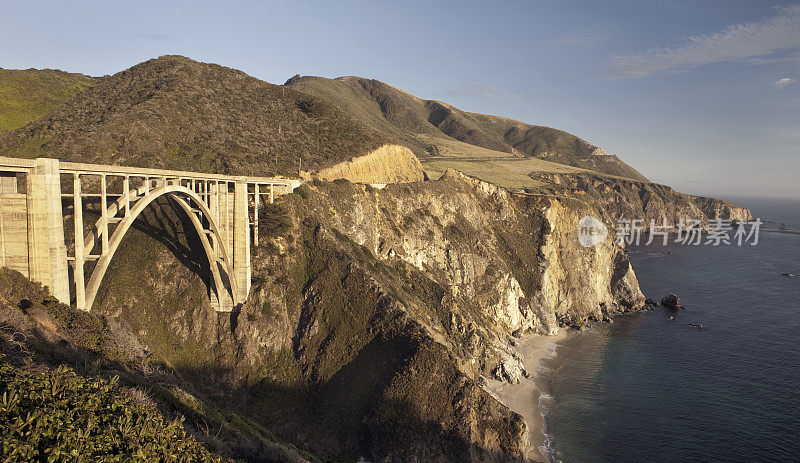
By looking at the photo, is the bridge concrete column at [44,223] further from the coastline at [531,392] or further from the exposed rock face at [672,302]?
the exposed rock face at [672,302]

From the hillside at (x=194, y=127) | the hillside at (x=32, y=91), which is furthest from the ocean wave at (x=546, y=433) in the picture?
the hillside at (x=32, y=91)

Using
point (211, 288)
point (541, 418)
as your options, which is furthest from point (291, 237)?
point (541, 418)

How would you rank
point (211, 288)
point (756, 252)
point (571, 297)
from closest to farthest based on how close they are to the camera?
point (211, 288)
point (571, 297)
point (756, 252)

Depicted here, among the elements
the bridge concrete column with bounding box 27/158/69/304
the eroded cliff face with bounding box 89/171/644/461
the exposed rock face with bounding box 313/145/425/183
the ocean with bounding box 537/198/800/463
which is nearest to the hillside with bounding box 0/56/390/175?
the exposed rock face with bounding box 313/145/425/183

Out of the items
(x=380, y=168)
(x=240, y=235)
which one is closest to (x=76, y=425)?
(x=240, y=235)

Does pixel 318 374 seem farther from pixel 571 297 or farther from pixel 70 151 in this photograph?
pixel 571 297

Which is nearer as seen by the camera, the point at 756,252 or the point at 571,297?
the point at 571,297

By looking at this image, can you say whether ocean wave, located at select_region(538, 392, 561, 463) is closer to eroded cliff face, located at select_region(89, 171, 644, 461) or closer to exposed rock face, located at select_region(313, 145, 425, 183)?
eroded cliff face, located at select_region(89, 171, 644, 461)
